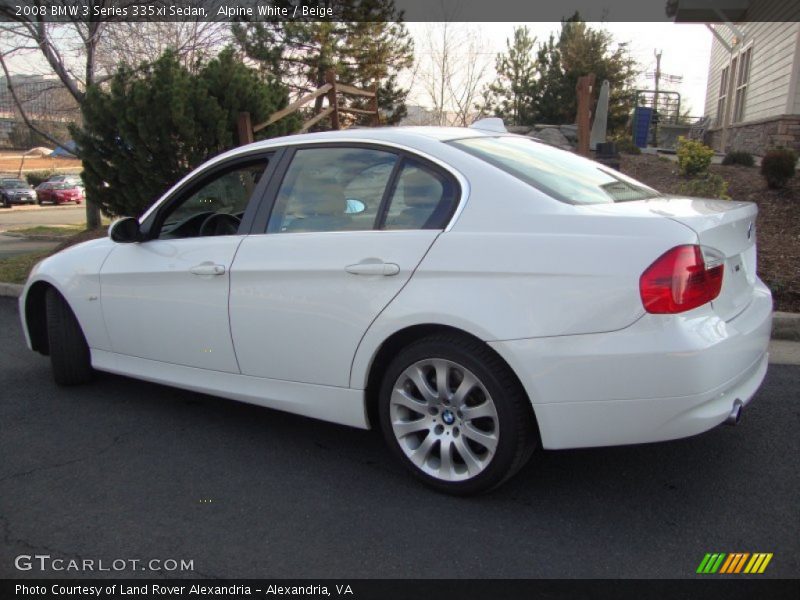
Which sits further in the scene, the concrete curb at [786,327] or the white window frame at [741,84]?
the white window frame at [741,84]

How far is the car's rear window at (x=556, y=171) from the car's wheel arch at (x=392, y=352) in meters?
0.75

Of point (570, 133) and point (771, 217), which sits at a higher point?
point (570, 133)

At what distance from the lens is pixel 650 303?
2.48 metres

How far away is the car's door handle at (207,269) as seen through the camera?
350 centimetres

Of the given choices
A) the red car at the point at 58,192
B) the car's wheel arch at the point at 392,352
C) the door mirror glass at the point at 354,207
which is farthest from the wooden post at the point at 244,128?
the red car at the point at 58,192

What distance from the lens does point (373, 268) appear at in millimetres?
2980

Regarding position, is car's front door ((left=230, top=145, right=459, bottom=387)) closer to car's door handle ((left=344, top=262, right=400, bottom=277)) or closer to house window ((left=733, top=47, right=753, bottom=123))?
car's door handle ((left=344, top=262, right=400, bottom=277))

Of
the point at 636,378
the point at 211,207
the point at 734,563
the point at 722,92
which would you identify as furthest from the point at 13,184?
the point at 734,563

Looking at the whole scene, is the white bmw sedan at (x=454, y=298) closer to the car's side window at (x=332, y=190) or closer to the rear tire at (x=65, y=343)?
the car's side window at (x=332, y=190)

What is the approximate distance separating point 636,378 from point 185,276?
8.03 feet

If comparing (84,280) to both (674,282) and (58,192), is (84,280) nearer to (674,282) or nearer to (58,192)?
(674,282)

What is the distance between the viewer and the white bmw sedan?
8.33 feet

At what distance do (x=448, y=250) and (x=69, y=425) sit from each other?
273 centimetres
